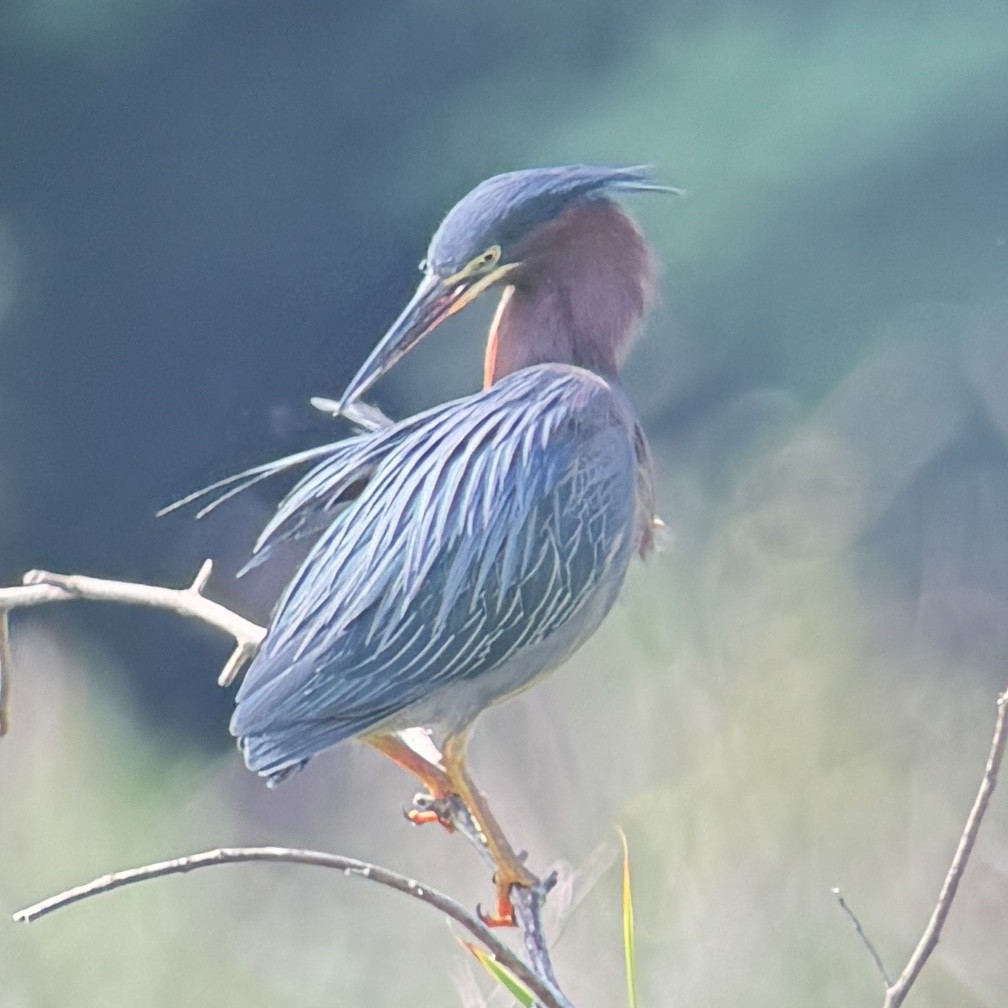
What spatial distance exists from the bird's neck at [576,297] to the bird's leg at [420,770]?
33 cm

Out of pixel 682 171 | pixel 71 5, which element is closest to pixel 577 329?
pixel 682 171

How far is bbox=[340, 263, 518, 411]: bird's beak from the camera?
131cm

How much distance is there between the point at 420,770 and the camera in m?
1.29

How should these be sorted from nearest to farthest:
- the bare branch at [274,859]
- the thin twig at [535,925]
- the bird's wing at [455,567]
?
the bare branch at [274,859] < the thin twig at [535,925] < the bird's wing at [455,567]

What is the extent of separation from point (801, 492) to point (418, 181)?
0.46 m

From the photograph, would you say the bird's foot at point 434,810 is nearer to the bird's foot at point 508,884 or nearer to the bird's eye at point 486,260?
the bird's foot at point 508,884

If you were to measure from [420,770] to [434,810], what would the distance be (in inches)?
1.5

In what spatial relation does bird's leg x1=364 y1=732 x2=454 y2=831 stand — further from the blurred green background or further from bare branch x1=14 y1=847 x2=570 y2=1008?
bare branch x1=14 y1=847 x2=570 y2=1008

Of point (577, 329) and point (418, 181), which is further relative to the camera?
point (418, 181)

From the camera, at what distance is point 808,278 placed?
142 centimetres

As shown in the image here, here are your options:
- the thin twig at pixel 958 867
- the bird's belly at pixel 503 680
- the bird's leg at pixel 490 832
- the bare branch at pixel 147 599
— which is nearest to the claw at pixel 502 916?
the bird's leg at pixel 490 832

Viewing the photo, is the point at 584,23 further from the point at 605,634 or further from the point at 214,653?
the point at 214,653

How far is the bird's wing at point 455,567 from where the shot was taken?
1171 mm

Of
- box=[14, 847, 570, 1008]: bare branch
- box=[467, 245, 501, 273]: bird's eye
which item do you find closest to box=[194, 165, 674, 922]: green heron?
box=[467, 245, 501, 273]: bird's eye
